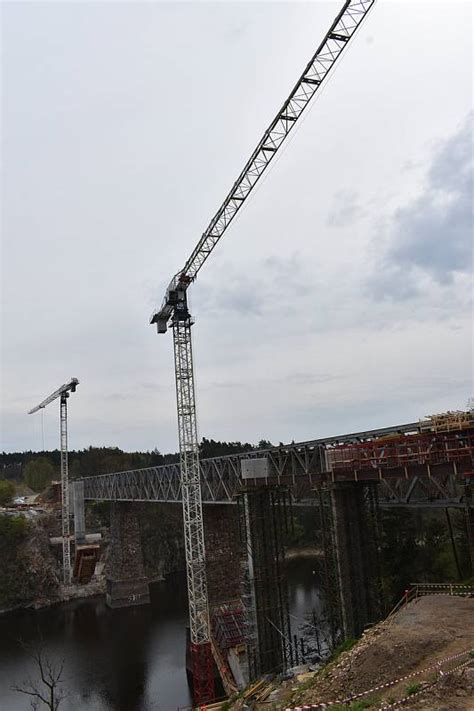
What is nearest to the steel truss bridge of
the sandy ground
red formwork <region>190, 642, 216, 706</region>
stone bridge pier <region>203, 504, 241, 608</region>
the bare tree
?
the sandy ground

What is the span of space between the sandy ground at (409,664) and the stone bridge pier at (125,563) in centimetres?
4968

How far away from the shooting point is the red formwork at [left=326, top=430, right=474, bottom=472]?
22984mm

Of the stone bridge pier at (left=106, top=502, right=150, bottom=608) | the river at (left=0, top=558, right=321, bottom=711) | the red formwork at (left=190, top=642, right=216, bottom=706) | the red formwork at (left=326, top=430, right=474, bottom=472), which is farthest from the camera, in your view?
the stone bridge pier at (left=106, top=502, right=150, bottom=608)

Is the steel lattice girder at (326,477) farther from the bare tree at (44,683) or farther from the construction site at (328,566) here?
the bare tree at (44,683)

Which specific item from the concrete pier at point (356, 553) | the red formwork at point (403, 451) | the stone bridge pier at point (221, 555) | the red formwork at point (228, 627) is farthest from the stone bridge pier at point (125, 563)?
the red formwork at point (403, 451)

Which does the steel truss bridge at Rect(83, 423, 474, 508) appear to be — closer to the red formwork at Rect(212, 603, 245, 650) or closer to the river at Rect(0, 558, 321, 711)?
Result: the red formwork at Rect(212, 603, 245, 650)

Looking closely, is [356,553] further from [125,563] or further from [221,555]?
[125,563]

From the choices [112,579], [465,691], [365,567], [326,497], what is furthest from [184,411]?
[112,579]

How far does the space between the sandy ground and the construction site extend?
0.16ft

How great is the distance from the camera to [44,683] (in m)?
38.8

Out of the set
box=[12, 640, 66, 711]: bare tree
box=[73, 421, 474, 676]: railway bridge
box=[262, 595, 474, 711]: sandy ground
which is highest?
box=[73, 421, 474, 676]: railway bridge

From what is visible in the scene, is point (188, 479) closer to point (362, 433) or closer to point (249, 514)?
point (249, 514)

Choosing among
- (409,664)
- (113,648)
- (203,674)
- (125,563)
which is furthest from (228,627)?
(125,563)

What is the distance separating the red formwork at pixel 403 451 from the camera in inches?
905
